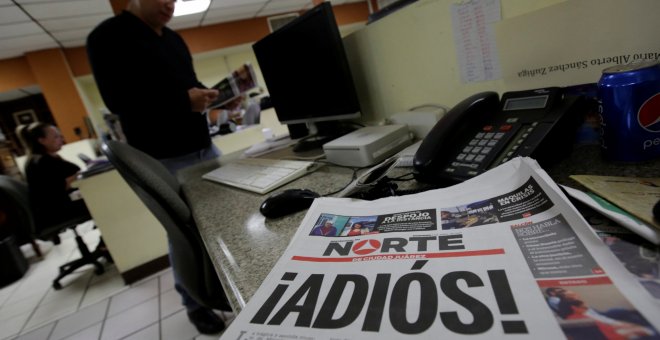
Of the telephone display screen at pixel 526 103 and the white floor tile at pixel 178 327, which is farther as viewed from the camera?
the white floor tile at pixel 178 327

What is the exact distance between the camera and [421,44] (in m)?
0.84

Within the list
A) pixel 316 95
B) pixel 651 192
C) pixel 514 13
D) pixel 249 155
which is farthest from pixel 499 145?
pixel 249 155

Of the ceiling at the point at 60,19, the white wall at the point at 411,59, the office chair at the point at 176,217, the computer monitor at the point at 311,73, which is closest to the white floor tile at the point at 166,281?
the office chair at the point at 176,217

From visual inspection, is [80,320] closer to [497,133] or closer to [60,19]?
[497,133]

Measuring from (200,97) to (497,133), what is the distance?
4.29 ft

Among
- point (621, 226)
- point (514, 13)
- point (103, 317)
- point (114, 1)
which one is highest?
point (114, 1)

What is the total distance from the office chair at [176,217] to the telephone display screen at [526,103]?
797 millimetres

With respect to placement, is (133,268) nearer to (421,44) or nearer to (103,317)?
(103,317)

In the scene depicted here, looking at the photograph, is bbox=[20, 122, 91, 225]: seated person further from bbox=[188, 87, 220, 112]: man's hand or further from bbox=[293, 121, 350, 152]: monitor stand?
bbox=[293, 121, 350, 152]: monitor stand

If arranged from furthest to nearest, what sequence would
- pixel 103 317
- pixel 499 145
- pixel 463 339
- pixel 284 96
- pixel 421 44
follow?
1. pixel 103 317
2. pixel 284 96
3. pixel 421 44
4. pixel 499 145
5. pixel 463 339

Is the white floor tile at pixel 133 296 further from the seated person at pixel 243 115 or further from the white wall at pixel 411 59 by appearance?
the white wall at pixel 411 59

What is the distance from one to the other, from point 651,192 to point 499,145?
0.65 feet

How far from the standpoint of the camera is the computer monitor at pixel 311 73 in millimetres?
920

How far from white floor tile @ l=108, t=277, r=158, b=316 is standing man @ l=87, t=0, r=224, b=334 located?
0.84m
